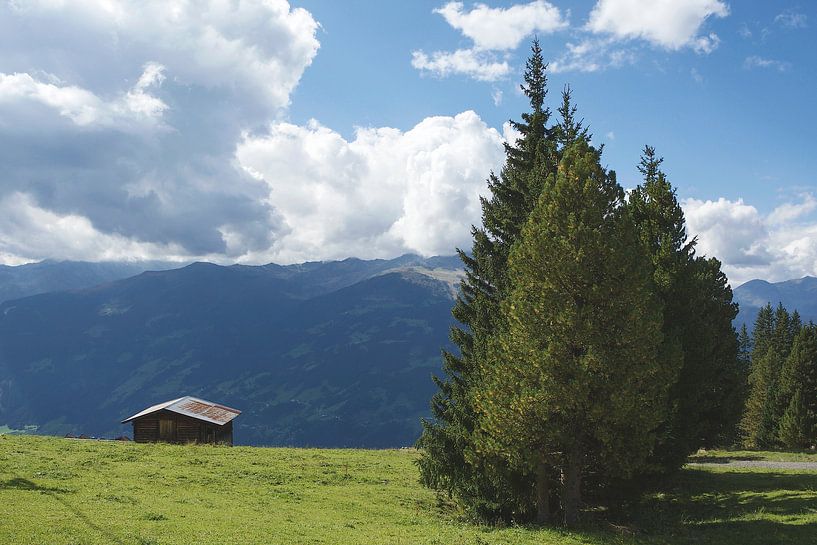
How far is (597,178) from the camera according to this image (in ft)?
75.7

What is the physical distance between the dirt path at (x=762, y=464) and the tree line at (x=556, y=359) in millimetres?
12841

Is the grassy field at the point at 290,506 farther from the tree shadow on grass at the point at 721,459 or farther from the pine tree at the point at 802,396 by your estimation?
the pine tree at the point at 802,396

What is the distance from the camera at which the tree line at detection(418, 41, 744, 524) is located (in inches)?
811

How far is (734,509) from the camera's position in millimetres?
25219

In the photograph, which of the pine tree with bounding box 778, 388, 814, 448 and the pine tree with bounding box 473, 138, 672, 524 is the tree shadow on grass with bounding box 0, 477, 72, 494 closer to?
the pine tree with bounding box 473, 138, 672, 524

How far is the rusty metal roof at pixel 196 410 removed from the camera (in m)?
62.4

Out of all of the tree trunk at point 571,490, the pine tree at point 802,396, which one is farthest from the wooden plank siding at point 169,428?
the pine tree at point 802,396

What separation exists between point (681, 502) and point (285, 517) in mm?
20820

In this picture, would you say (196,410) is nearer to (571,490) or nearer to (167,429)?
(167,429)

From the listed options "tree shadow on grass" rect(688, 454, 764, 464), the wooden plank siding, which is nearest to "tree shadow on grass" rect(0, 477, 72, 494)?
the wooden plank siding

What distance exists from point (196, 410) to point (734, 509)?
58329 millimetres

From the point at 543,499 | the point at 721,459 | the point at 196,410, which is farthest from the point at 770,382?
the point at 196,410

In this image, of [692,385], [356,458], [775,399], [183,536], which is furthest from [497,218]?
[775,399]

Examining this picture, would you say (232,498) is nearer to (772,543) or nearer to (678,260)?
(772,543)
